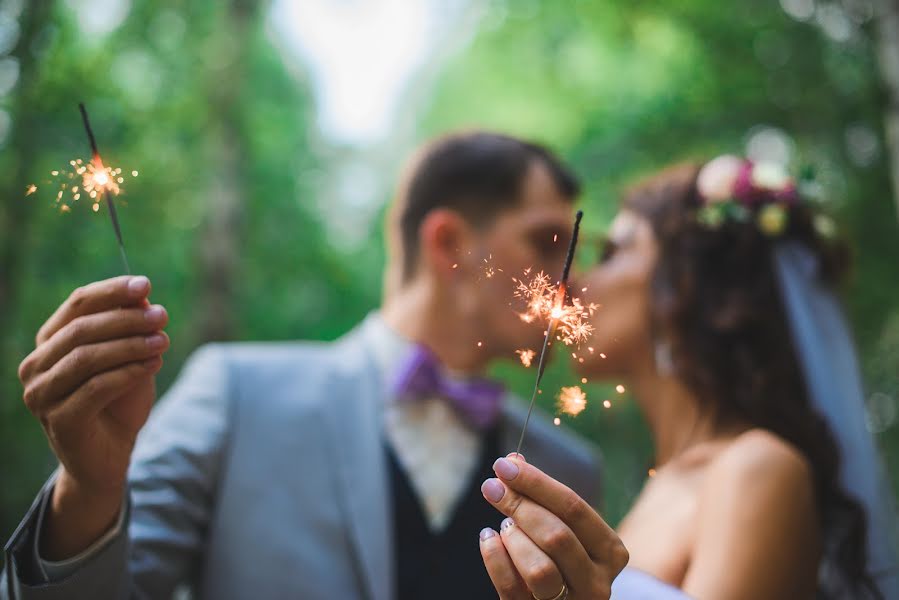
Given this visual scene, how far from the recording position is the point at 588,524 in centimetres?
121

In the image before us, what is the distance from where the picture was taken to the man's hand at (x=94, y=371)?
138 centimetres

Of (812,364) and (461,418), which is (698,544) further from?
(461,418)

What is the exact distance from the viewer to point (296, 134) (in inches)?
583

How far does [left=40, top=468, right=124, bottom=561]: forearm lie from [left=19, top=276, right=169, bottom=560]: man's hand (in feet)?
0.14

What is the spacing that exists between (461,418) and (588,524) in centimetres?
193

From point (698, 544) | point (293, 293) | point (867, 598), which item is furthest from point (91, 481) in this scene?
point (293, 293)

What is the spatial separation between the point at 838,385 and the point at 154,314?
103 inches

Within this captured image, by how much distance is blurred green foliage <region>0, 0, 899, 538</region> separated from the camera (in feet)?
14.5

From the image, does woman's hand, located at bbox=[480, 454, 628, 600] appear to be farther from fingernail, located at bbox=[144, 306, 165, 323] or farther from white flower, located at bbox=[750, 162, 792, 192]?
white flower, located at bbox=[750, 162, 792, 192]

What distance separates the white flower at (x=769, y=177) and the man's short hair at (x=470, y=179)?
894 millimetres

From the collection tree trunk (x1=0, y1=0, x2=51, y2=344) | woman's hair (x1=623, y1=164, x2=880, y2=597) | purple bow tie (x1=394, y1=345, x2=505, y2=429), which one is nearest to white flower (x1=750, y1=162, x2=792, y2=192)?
woman's hair (x1=623, y1=164, x2=880, y2=597)

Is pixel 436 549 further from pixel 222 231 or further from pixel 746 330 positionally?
pixel 222 231

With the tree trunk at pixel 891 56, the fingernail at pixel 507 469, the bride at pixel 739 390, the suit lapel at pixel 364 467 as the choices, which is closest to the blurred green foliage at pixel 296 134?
the fingernail at pixel 507 469

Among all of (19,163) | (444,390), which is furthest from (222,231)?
(444,390)
